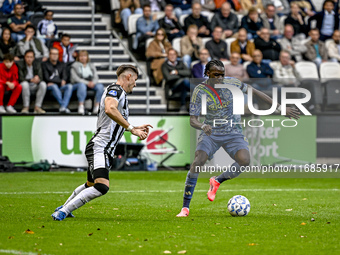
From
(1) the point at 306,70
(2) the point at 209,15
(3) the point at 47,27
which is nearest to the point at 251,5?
(2) the point at 209,15

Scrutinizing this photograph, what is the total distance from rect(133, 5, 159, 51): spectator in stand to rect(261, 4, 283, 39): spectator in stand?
13.6 feet

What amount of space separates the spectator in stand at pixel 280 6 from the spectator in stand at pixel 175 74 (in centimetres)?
624

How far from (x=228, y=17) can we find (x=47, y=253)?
1740 centimetres

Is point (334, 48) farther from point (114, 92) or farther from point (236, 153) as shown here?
point (114, 92)

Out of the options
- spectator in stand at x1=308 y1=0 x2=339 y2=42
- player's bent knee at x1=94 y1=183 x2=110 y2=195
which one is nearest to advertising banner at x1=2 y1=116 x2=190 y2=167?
spectator in stand at x1=308 y1=0 x2=339 y2=42

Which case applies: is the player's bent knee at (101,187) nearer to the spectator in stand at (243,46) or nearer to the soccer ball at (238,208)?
the soccer ball at (238,208)

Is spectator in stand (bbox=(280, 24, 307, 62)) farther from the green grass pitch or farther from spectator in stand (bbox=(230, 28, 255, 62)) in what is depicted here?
the green grass pitch

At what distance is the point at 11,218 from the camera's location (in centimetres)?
906

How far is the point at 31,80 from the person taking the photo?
61.9ft

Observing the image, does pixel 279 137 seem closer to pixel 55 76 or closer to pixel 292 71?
pixel 292 71

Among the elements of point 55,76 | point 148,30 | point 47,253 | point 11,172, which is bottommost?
point 11,172

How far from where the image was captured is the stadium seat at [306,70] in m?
21.7

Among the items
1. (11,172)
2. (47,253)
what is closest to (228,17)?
(11,172)

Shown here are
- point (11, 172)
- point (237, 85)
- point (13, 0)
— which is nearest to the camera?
point (237, 85)
